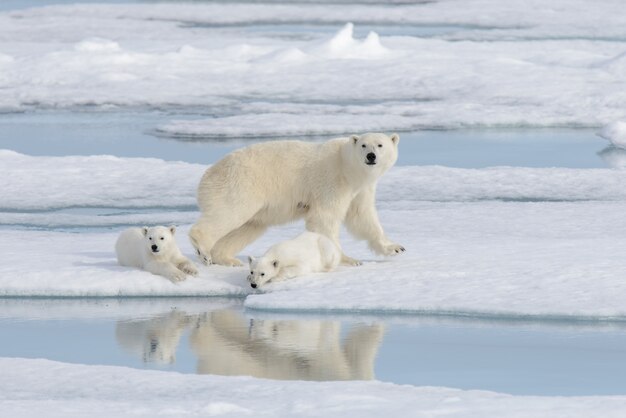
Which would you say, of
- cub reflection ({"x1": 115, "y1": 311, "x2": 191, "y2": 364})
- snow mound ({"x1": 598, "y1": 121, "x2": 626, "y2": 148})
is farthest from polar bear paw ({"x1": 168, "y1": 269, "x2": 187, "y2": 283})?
snow mound ({"x1": 598, "y1": 121, "x2": 626, "y2": 148})

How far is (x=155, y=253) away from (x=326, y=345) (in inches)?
52.7

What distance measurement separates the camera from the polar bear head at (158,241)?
6.15 m

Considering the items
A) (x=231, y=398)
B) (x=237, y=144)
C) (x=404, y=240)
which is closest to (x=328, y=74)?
(x=237, y=144)

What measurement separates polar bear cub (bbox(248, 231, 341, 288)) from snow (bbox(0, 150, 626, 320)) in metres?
0.08

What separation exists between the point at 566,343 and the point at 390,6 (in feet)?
70.6

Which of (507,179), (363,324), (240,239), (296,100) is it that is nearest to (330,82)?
(296,100)

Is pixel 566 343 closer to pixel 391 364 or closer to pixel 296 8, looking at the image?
pixel 391 364

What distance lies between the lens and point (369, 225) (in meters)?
6.64

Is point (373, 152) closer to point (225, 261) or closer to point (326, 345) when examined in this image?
point (225, 261)

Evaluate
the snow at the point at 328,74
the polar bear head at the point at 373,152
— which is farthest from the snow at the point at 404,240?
the snow at the point at 328,74

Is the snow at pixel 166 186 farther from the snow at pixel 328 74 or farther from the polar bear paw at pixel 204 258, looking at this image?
the snow at pixel 328 74

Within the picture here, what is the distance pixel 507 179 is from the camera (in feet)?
31.4

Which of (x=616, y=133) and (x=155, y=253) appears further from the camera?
(x=616, y=133)

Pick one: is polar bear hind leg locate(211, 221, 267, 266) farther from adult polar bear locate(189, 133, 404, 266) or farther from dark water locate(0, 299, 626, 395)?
dark water locate(0, 299, 626, 395)
